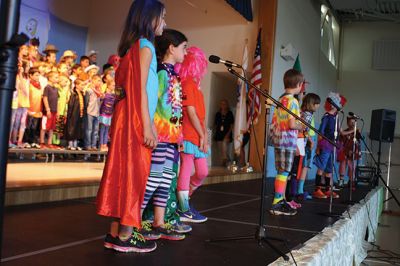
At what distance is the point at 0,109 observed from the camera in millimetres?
783

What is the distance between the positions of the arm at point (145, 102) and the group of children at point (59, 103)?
4096 mm

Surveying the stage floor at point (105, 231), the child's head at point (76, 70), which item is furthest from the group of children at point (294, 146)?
the child's head at point (76, 70)

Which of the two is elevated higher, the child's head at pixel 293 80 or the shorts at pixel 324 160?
the child's head at pixel 293 80

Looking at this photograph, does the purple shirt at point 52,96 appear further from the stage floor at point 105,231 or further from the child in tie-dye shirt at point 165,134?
the child in tie-dye shirt at point 165,134

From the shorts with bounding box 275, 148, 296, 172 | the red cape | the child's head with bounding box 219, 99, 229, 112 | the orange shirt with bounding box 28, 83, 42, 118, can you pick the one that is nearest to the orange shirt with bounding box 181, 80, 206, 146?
the red cape

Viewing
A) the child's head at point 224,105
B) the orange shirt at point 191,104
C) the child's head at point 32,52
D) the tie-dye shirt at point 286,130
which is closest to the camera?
the orange shirt at point 191,104

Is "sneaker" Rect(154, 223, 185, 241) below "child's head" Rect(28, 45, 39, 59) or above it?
below

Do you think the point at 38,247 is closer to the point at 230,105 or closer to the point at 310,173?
the point at 230,105

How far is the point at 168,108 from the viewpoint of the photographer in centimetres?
213

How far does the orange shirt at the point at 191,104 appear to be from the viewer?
2.53 meters

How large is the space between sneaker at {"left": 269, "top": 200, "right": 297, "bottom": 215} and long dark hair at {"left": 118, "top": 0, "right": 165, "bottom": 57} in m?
1.95

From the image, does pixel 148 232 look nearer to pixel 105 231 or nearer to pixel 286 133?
pixel 105 231

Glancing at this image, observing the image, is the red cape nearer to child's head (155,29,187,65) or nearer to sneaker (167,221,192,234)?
child's head (155,29,187,65)

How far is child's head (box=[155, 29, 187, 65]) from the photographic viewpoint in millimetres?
2223
